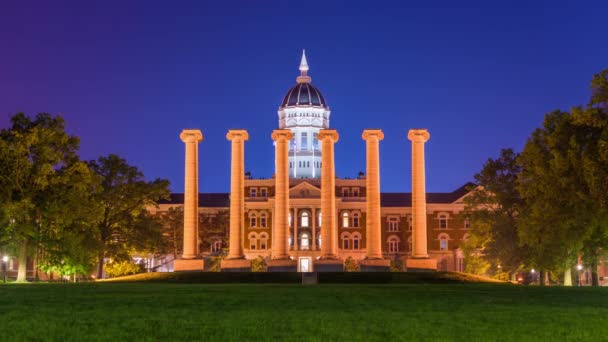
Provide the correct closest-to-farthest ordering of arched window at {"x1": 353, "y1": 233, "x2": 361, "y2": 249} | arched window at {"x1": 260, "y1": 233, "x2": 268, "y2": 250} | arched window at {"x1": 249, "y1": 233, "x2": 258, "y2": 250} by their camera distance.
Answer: arched window at {"x1": 260, "y1": 233, "x2": 268, "y2": 250} → arched window at {"x1": 249, "y1": 233, "x2": 258, "y2": 250} → arched window at {"x1": 353, "y1": 233, "x2": 361, "y2": 249}

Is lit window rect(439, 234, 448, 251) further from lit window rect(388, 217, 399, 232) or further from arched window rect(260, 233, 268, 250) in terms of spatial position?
arched window rect(260, 233, 268, 250)

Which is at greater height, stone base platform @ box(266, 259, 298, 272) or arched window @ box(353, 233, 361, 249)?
arched window @ box(353, 233, 361, 249)

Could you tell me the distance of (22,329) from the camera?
23641mm

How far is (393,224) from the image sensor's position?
158875mm

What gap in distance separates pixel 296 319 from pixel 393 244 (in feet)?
436

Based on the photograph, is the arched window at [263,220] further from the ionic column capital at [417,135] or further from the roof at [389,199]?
the ionic column capital at [417,135]

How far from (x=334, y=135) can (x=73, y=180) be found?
36.9 meters

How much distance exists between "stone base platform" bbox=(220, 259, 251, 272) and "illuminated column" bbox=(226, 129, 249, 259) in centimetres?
122

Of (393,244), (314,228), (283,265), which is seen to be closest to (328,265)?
(283,265)

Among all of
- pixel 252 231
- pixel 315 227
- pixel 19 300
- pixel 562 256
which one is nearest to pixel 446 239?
pixel 315 227

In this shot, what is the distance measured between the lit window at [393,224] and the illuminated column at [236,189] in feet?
198

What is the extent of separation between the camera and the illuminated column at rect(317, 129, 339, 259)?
102688 millimetres

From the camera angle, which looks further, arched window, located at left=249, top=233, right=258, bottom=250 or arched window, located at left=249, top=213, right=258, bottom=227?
arched window, located at left=249, top=213, right=258, bottom=227

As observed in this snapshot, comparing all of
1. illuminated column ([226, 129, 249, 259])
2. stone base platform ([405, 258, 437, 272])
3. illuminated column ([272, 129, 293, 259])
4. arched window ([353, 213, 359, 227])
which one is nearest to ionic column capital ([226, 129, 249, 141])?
illuminated column ([226, 129, 249, 259])
